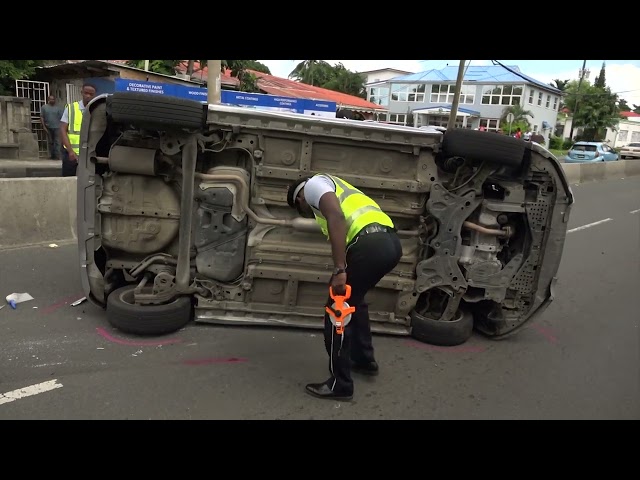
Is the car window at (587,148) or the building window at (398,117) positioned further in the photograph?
the building window at (398,117)

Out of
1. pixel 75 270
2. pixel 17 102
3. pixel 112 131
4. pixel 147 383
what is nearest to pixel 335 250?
pixel 147 383

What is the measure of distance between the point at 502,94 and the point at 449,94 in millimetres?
4946

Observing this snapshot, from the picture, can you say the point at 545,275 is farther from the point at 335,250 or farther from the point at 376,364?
the point at 335,250

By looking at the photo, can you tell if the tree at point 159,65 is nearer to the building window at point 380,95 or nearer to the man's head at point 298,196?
the man's head at point 298,196

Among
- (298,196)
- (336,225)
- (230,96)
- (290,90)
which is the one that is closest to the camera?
(336,225)

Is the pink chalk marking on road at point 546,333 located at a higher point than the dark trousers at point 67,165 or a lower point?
lower

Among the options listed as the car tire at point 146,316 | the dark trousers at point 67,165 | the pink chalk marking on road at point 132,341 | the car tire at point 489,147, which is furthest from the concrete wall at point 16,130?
the car tire at point 489,147

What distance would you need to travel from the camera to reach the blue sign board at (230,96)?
42.2ft

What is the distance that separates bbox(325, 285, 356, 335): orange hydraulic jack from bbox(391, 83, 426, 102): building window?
4909cm

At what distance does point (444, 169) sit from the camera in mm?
4176

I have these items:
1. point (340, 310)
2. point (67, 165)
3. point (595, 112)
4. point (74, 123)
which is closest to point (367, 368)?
point (340, 310)

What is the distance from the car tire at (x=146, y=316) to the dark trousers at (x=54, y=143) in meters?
10.1

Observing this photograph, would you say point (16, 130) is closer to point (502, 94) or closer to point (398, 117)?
point (502, 94)

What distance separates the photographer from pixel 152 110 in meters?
3.63
